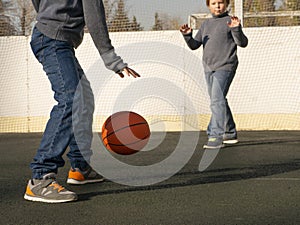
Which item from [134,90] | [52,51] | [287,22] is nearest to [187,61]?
[134,90]

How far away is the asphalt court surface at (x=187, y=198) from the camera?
12.3 feet

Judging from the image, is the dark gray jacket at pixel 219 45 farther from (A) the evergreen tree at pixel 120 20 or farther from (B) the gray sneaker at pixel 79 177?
(A) the evergreen tree at pixel 120 20

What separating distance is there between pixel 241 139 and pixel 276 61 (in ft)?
9.98

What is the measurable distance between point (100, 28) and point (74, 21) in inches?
8.9

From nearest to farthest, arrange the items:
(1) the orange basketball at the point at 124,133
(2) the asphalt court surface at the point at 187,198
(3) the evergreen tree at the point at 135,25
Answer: (2) the asphalt court surface at the point at 187,198 → (1) the orange basketball at the point at 124,133 → (3) the evergreen tree at the point at 135,25

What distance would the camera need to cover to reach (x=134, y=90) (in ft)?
39.6

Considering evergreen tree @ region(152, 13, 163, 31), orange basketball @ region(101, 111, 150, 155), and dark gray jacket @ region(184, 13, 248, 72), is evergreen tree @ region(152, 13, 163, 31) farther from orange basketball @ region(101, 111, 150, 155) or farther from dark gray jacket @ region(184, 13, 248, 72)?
orange basketball @ region(101, 111, 150, 155)

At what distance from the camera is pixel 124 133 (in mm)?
5172

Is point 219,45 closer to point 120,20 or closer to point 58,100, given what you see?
point 58,100

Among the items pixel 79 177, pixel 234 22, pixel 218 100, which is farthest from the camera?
pixel 218 100

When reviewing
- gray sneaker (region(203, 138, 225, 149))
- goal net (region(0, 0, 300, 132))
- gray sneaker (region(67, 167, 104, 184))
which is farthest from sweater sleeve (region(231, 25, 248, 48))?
goal net (region(0, 0, 300, 132))

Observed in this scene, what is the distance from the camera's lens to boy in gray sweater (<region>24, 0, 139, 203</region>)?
170 inches

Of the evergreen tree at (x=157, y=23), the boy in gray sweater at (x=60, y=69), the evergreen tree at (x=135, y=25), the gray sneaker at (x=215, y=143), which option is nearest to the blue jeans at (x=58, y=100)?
the boy in gray sweater at (x=60, y=69)

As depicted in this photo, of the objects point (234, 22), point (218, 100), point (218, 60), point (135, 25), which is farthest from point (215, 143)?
point (135, 25)
